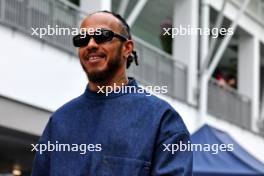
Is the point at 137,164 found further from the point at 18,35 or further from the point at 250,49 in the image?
Answer: the point at 250,49

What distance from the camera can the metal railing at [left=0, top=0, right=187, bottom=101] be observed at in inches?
495

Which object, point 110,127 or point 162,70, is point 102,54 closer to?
point 110,127

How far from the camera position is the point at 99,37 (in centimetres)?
296

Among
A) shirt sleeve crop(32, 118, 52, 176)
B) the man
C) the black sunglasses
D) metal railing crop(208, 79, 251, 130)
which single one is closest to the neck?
the man

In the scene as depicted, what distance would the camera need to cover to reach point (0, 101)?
11914mm

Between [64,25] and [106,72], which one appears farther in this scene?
[64,25]

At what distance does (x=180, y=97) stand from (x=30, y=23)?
6861mm

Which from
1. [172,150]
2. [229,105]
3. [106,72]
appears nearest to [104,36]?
[106,72]

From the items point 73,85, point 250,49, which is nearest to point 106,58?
point 73,85

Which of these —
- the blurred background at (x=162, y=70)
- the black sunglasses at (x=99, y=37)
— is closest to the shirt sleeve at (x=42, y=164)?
the black sunglasses at (x=99, y=37)

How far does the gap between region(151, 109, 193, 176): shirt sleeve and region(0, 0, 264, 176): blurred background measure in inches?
224

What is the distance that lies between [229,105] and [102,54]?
19.9 metres

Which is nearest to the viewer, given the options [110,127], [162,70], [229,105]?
[110,127]

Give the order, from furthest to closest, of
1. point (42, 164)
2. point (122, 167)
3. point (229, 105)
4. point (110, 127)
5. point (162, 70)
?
point (229, 105) → point (162, 70) → point (42, 164) → point (110, 127) → point (122, 167)
